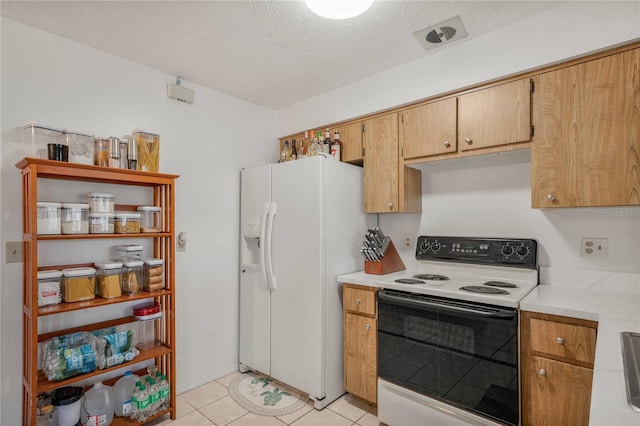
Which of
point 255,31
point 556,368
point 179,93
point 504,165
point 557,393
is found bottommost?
point 557,393

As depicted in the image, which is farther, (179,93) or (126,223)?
(179,93)

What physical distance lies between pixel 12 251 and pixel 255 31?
1.81m

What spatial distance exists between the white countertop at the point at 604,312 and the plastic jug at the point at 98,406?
61.9 inches

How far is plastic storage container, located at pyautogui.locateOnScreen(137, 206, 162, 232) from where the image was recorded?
217cm

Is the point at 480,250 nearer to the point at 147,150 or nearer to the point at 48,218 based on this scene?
the point at 147,150

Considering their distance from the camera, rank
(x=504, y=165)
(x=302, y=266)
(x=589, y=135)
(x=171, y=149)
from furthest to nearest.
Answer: (x=171, y=149), (x=302, y=266), (x=504, y=165), (x=589, y=135)

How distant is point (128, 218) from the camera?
2.08m

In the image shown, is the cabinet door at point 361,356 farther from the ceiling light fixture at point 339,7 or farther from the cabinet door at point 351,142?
the ceiling light fixture at point 339,7

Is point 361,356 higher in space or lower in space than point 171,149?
lower

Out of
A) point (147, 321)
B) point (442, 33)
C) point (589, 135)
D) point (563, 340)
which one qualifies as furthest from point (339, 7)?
point (147, 321)

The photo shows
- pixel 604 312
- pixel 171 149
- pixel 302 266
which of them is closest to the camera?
pixel 604 312

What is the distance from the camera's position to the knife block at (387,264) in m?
2.39

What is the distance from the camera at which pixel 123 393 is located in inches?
81.1

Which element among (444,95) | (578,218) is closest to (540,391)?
(578,218)
